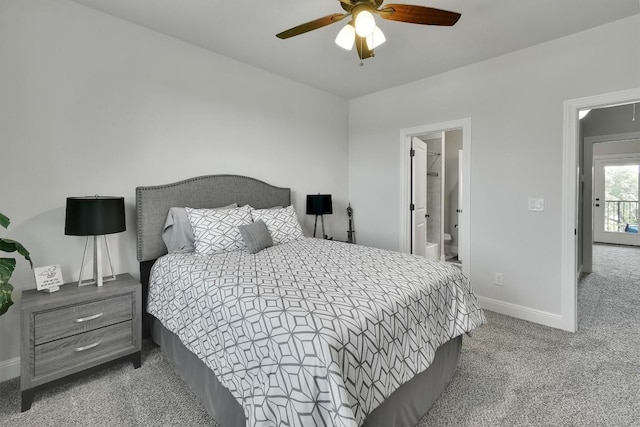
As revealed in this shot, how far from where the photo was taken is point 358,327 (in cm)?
125

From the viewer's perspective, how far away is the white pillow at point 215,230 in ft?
8.00

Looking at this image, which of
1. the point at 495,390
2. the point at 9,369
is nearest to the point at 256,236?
the point at 9,369

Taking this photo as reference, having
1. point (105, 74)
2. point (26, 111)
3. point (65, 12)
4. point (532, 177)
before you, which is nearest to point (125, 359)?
point (26, 111)

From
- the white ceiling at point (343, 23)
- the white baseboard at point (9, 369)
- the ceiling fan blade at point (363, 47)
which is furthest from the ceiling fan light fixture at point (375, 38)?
the white baseboard at point (9, 369)

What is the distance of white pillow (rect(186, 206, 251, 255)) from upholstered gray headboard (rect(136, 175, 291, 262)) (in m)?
0.23

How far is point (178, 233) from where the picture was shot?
2.54m

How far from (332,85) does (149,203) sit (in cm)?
260

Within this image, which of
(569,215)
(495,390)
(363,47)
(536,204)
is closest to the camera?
(495,390)

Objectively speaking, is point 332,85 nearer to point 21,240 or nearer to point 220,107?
point 220,107

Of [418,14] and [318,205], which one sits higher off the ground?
[418,14]

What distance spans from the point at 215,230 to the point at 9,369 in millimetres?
1610

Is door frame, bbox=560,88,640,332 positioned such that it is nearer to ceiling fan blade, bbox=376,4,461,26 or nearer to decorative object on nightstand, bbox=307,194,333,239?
ceiling fan blade, bbox=376,4,461,26

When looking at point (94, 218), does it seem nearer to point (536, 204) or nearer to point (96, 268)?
point (96, 268)

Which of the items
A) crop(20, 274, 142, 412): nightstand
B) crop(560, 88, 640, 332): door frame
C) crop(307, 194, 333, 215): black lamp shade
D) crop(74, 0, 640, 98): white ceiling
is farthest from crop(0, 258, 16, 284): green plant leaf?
crop(560, 88, 640, 332): door frame
